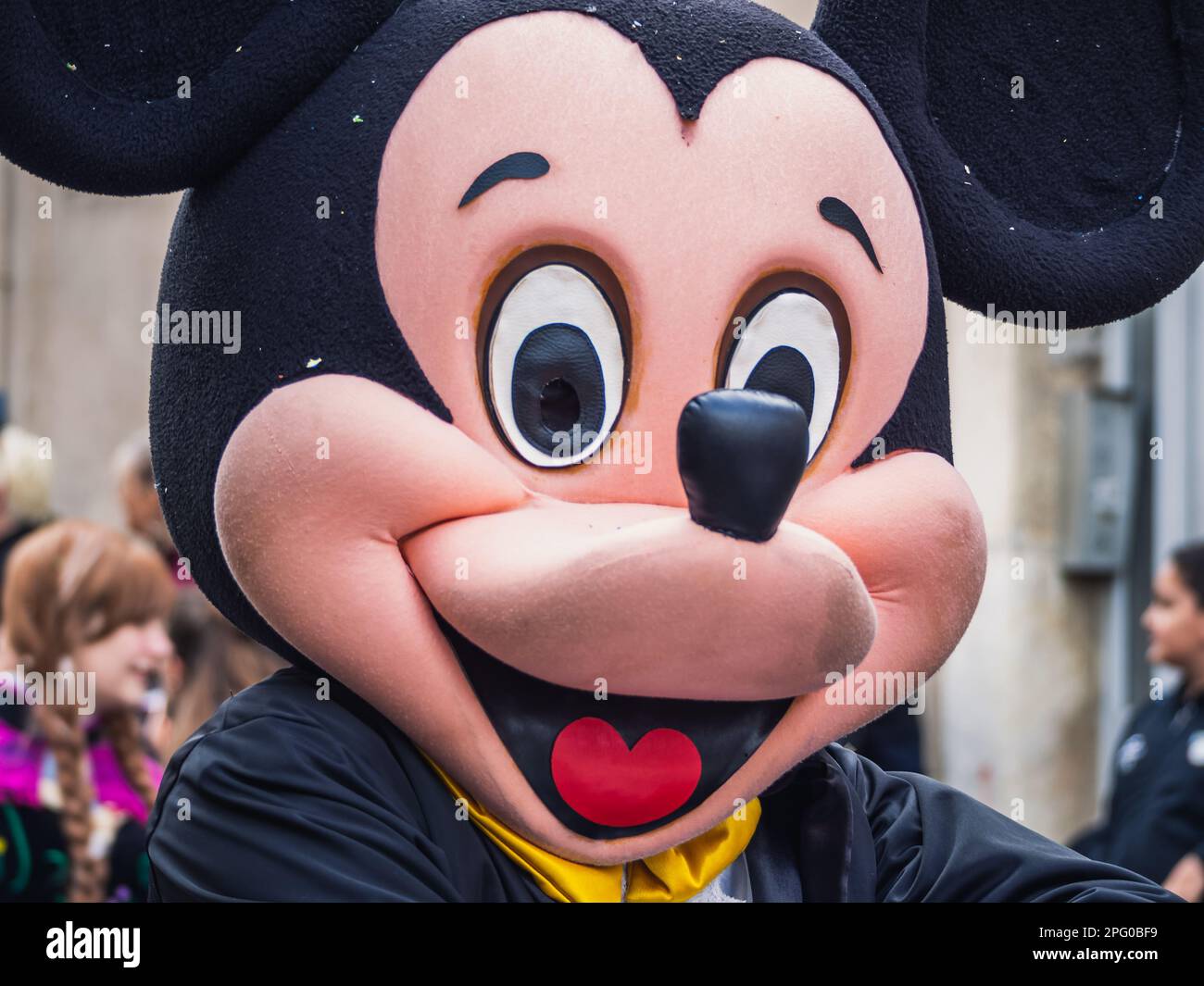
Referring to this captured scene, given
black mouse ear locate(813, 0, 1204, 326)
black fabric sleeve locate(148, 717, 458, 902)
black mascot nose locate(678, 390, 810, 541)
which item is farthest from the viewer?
black mouse ear locate(813, 0, 1204, 326)

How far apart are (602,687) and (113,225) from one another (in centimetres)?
609

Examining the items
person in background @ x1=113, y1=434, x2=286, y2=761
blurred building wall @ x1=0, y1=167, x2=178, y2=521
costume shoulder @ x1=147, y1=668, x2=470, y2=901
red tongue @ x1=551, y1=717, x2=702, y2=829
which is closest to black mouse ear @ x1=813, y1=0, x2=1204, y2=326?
red tongue @ x1=551, y1=717, x2=702, y2=829

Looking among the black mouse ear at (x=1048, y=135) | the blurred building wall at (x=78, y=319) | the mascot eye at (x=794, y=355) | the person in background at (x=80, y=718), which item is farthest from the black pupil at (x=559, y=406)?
the blurred building wall at (x=78, y=319)

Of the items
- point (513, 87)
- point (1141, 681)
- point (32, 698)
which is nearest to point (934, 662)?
point (513, 87)

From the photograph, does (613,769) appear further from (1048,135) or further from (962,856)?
(1048,135)

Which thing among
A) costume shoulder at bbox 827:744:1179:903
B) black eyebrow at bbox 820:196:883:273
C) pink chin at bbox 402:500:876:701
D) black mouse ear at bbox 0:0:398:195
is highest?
black mouse ear at bbox 0:0:398:195

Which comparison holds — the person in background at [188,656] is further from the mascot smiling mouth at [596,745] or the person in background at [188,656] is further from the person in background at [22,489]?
the mascot smiling mouth at [596,745]

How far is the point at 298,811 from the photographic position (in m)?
1.67

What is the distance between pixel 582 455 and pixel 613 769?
1.13 feet

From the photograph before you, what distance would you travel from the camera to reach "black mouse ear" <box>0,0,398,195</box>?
1770 mm

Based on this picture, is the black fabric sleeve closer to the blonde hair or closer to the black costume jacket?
the black costume jacket

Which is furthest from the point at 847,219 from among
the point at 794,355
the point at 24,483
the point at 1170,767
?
the point at 24,483

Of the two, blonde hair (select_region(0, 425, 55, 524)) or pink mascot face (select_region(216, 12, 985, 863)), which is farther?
blonde hair (select_region(0, 425, 55, 524))

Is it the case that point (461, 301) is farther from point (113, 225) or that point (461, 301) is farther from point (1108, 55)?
point (113, 225)
